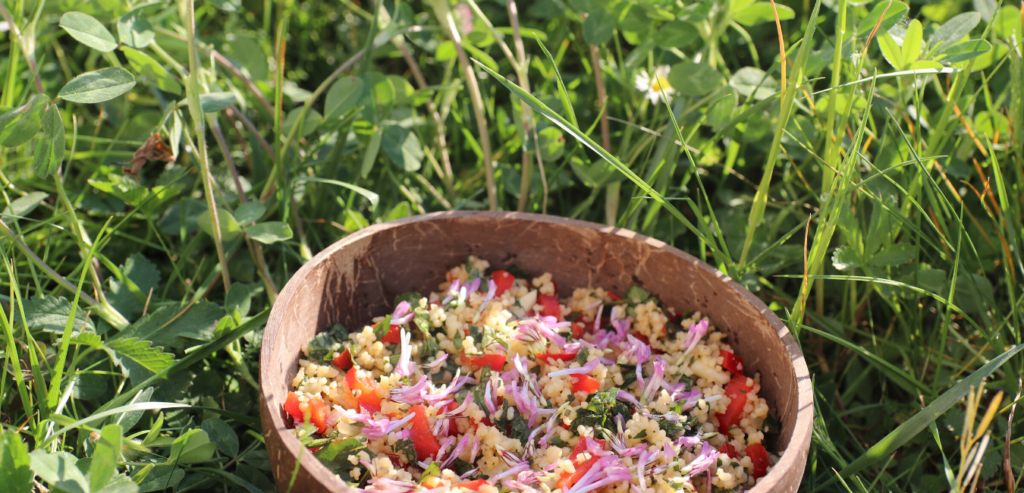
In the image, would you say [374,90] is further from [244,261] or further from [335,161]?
[244,261]

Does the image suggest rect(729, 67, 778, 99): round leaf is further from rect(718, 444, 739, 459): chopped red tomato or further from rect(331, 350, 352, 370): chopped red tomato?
rect(331, 350, 352, 370): chopped red tomato

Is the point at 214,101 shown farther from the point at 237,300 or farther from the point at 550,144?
the point at 550,144

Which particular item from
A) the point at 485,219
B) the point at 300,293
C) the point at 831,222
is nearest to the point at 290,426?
the point at 300,293

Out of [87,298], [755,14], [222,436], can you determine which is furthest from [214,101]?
[755,14]

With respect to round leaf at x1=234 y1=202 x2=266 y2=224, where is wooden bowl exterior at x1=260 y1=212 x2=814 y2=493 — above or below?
below

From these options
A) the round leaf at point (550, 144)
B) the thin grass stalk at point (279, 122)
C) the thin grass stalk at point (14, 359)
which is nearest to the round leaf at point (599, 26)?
the round leaf at point (550, 144)

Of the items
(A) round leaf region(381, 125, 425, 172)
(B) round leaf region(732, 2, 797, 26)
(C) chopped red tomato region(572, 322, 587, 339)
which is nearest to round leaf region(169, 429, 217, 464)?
(C) chopped red tomato region(572, 322, 587, 339)

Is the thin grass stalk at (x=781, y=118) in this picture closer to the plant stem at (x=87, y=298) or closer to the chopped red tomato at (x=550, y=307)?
the chopped red tomato at (x=550, y=307)
